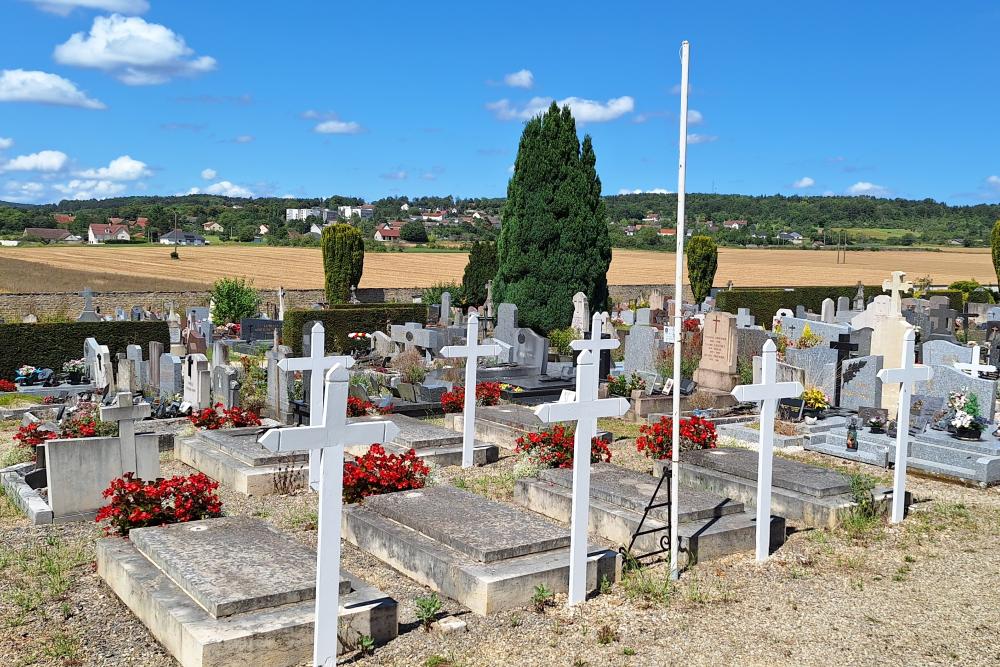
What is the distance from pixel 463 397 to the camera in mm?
15250

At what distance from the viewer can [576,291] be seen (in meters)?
30.2

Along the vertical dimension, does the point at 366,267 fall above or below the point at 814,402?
above

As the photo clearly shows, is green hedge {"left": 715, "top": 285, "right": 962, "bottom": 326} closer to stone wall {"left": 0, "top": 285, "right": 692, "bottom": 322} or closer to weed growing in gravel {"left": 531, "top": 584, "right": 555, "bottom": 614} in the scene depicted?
stone wall {"left": 0, "top": 285, "right": 692, "bottom": 322}

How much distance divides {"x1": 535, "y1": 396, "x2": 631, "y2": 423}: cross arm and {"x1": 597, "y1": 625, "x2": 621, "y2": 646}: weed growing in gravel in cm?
157

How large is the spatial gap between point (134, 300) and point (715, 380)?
2908 centimetres

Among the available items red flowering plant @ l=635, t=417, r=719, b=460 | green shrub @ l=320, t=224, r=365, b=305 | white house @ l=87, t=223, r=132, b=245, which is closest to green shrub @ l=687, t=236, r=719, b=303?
green shrub @ l=320, t=224, r=365, b=305

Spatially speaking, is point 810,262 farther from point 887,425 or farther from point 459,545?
point 459,545

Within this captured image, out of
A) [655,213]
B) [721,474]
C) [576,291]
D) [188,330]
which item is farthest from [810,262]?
[721,474]

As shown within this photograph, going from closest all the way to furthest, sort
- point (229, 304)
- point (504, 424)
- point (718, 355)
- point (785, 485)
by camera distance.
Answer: point (785, 485)
point (504, 424)
point (718, 355)
point (229, 304)

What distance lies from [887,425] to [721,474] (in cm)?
439

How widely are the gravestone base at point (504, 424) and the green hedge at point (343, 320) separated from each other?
11281 mm

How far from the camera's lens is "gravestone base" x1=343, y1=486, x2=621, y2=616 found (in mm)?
6957

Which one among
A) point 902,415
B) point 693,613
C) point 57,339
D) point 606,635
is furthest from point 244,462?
point 57,339

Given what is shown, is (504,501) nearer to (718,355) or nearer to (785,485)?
(785,485)
